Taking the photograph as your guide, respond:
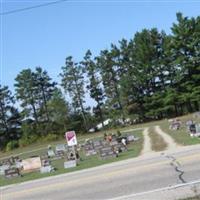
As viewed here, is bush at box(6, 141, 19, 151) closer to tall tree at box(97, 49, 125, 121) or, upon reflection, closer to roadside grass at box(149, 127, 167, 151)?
tall tree at box(97, 49, 125, 121)

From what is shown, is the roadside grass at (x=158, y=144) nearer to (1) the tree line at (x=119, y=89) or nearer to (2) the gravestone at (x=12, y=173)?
(2) the gravestone at (x=12, y=173)

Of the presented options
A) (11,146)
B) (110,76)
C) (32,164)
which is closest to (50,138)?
(11,146)

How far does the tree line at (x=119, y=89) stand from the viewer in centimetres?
9806

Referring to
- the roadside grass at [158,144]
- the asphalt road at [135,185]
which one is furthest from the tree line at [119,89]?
the asphalt road at [135,185]

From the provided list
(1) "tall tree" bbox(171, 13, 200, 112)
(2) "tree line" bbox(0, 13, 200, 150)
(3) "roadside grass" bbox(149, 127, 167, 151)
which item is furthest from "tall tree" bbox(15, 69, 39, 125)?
(3) "roadside grass" bbox(149, 127, 167, 151)

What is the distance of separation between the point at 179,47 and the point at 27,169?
63.3m

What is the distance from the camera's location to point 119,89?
109 metres

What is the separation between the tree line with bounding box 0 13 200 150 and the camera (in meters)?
98.1

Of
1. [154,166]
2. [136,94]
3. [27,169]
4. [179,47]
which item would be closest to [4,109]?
[136,94]

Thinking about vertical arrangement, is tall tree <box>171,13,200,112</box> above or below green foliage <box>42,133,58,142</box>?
above

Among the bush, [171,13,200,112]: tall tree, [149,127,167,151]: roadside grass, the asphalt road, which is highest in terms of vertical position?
[171,13,200,112]: tall tree

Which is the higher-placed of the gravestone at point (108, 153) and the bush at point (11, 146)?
the bush at point (11, 146)

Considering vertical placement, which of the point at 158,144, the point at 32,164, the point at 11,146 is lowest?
the point at 158,144

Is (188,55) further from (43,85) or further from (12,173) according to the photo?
(12,173)
